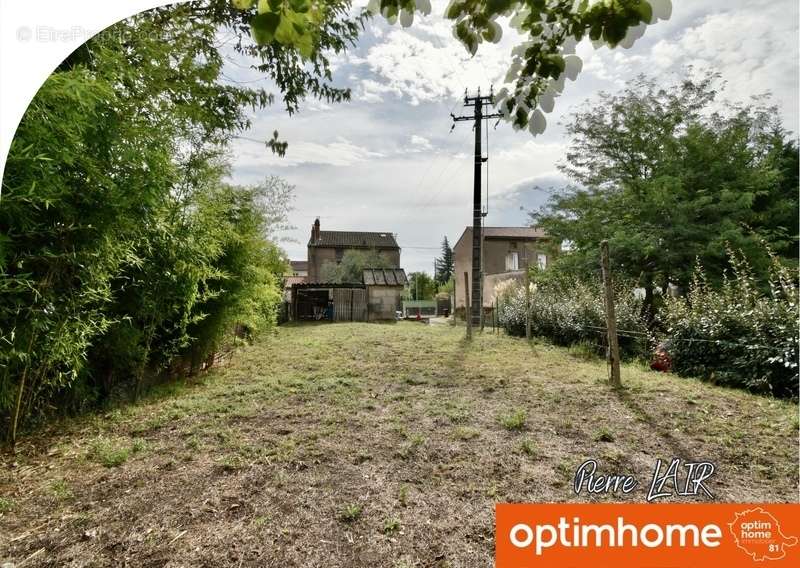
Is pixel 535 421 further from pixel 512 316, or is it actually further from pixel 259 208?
pixel 512 316

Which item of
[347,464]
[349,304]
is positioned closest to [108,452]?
[347,464]


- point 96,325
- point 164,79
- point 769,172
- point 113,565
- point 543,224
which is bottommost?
point 113,565

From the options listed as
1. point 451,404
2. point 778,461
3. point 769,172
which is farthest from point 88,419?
point 769,172

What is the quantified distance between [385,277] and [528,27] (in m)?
11.0

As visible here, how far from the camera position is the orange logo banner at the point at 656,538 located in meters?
0.87

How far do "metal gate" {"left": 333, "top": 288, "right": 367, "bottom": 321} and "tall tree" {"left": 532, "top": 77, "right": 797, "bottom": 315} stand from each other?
6.05m

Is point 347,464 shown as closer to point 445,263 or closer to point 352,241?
point 352,241

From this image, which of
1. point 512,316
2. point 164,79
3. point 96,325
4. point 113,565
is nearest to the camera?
A: point 113,565

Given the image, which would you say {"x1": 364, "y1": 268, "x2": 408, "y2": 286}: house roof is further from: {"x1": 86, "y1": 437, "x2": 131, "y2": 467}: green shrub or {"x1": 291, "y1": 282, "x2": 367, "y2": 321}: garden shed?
{"x1": 86, "y1": 437, "x2": 131, "y2": 467}: green shrub

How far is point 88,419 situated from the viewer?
223 centimetres

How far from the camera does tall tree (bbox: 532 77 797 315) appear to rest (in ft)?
16.9

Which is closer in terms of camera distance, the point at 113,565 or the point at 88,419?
the point at 113,565

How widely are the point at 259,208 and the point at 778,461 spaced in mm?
4646

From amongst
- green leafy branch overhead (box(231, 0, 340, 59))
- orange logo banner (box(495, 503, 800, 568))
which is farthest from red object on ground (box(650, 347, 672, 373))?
green leafy branch overhead (box(231, 0, 340, 59))
